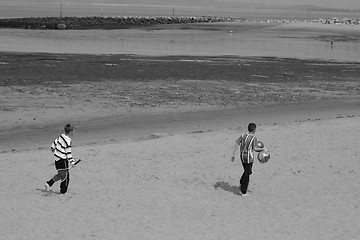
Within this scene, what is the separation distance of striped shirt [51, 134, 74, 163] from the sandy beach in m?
0.89

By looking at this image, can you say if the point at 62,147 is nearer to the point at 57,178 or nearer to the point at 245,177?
the point at 57,178

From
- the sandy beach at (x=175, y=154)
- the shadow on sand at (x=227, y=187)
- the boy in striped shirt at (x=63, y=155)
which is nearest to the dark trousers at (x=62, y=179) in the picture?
the boy in striped shirt at (x=63, y=155)

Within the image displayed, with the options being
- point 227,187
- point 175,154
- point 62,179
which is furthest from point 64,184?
point 175,154

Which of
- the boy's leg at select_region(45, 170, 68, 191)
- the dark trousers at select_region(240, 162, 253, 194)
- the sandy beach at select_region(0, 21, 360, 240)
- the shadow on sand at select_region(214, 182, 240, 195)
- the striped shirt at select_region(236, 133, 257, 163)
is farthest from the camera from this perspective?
the shadow on sand at select_region(214, 182, 240, 195)

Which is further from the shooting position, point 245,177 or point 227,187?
point 227,187

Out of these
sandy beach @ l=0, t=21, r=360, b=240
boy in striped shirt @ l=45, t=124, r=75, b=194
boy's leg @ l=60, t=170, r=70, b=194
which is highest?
boy in striped shirt @ l=45, t=124, r=75, b=194

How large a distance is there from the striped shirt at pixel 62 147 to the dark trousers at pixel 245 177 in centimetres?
334

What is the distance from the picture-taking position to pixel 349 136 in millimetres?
18734

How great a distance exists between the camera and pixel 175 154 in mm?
16719

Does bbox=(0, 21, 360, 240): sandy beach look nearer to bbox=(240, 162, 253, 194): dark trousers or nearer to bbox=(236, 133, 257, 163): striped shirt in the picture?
bbox=(240, 162, 253, 194): dark trousers

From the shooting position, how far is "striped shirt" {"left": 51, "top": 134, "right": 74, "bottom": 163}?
12.3 meters

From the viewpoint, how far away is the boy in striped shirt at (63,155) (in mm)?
12250

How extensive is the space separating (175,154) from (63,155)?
15.6ft

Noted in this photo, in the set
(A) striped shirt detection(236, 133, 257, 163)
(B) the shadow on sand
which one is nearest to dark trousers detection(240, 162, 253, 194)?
(A) striped shirt detection(236, 133, 257, 163)
